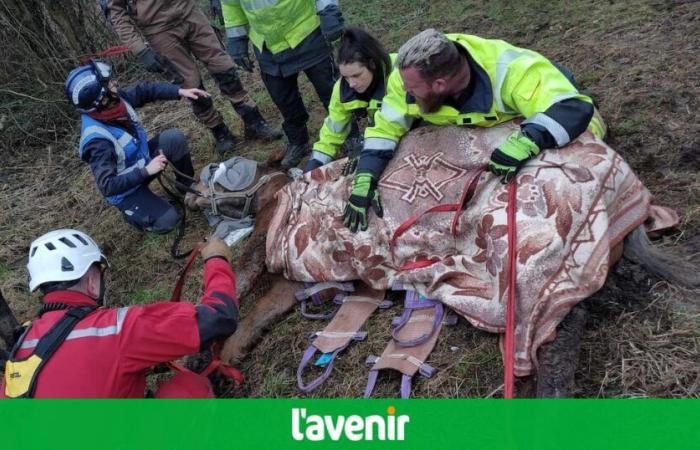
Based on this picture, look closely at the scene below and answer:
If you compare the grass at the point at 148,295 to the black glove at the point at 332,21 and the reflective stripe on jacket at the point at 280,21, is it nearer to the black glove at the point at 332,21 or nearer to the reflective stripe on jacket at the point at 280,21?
the reflective stripe on jacket at the point at 280,21

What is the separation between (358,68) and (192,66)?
8.21ft

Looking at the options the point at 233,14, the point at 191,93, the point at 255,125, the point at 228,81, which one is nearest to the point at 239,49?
the point at 233,14

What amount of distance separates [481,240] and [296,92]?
2.60 metres

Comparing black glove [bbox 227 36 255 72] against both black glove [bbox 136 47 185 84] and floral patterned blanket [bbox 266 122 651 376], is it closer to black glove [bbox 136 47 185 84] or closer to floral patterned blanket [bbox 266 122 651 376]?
black glove [bbox 136 47 185 84]

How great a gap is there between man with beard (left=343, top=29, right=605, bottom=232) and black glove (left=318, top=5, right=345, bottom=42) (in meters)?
1.09

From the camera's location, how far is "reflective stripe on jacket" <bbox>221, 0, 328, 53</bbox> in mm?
4031

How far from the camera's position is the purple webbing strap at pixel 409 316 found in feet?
8.69

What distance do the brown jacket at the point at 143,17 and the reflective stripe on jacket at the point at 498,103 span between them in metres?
2.77

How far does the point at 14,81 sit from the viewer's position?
6.57 meters

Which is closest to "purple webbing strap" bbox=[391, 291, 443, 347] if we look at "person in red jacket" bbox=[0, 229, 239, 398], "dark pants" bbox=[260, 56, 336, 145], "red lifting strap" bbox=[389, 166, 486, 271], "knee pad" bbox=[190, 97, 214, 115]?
"red lifting strap" bbox=[389, 166, 486, 271]

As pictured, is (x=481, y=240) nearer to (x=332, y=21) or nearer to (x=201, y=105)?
(x=332, y=21)

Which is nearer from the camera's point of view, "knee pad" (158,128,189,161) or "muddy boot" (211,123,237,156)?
"knee pad" (158,128,189,161)

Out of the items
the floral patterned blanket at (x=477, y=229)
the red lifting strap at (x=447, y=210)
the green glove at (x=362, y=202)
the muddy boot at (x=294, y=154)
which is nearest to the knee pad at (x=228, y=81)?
the muddy boot at (x=294, y=154)

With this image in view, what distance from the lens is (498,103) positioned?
8.81 ft
